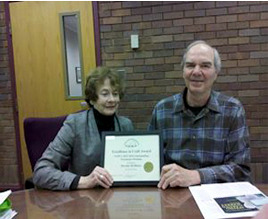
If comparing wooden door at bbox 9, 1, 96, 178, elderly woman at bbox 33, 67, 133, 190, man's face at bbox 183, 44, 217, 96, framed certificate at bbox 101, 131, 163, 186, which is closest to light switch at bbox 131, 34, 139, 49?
wooden door at bbox 9, 1, 96, 178

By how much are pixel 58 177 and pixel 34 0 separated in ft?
8.56

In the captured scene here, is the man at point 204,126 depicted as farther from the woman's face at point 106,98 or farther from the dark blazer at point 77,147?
the dark blazer at point 77,147

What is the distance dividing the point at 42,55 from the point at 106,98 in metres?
1.99

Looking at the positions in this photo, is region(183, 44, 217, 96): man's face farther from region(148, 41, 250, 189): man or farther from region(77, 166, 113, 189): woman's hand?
region(77, 166, 113, 189): woman's hand

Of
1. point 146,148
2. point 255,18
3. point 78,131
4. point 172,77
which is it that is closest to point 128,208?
point 146,148

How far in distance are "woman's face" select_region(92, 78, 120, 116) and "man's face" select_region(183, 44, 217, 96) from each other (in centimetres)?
46

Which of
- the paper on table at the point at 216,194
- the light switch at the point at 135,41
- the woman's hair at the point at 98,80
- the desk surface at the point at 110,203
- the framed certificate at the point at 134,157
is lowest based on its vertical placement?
the desk surface at the point at 110,203

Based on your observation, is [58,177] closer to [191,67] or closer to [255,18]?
[191,67]

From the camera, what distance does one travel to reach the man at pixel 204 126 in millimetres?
1633

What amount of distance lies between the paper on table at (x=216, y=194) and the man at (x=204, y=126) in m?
0.15

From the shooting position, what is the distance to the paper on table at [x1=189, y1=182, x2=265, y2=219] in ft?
3.64

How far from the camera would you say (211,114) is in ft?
5.67

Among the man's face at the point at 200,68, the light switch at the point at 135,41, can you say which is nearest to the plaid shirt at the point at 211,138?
the man's face at the point at 200,68

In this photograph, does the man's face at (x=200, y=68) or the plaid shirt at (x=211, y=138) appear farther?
the man's face at (x=200, y=68)
